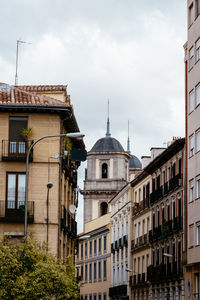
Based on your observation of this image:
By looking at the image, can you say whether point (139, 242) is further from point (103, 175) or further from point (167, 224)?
point (103, 175)

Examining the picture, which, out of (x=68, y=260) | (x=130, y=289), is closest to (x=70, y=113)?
(x=68, y=260)

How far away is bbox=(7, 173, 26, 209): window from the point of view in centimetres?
4872

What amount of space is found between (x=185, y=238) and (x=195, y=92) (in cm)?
1106

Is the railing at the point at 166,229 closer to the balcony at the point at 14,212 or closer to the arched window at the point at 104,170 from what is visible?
the balcony at the point at 14,212

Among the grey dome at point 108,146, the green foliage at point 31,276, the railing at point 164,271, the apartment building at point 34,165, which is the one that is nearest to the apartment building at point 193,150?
the railing at point 164,271

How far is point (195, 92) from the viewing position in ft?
192

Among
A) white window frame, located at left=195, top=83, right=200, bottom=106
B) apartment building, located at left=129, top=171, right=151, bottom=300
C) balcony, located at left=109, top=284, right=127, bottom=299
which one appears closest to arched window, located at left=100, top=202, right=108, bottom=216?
balcony, located at left=109, top=284, right=127, bottom=299

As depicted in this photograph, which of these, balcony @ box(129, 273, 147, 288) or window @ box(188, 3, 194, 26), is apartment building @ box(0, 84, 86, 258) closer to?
window @ box(188, 3, 194, 26)

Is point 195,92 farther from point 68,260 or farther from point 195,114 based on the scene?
point 68,260

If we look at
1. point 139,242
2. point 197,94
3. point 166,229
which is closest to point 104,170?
point 139,242

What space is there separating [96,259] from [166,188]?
4024 centimetres

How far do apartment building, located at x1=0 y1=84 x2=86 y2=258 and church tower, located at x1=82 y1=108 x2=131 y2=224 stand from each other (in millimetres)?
76863

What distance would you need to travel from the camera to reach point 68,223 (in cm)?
5541

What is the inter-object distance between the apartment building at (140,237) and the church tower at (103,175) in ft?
129
